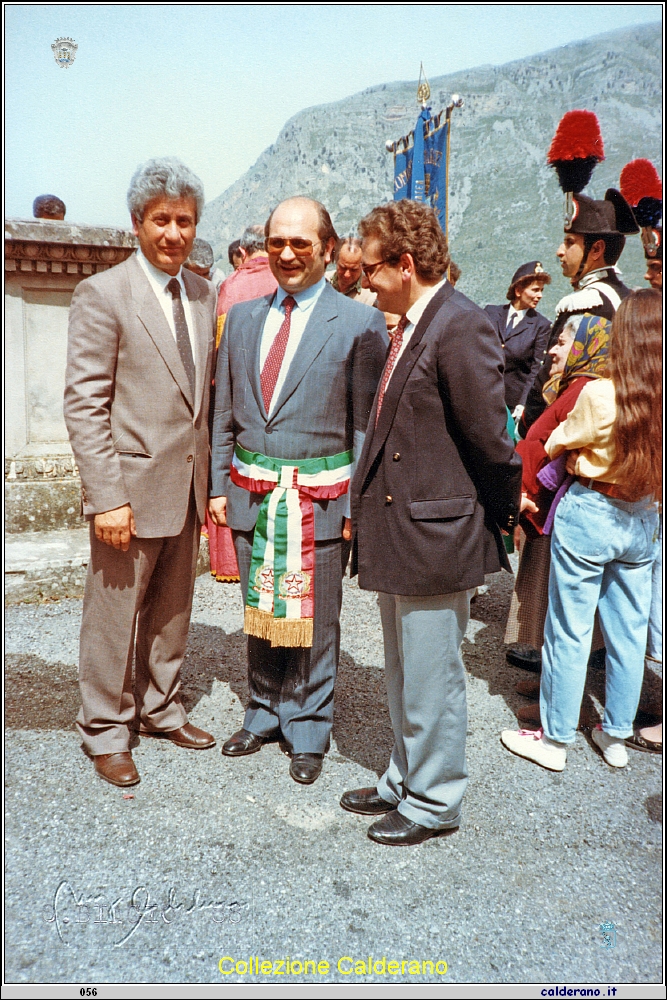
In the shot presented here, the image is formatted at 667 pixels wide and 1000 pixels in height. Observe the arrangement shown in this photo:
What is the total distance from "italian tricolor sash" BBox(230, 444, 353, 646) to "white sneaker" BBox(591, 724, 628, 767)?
51.9 inches

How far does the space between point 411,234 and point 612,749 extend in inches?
84.8

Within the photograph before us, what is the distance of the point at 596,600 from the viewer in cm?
281

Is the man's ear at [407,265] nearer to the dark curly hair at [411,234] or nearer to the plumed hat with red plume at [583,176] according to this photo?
the dark curly hair at [411,234]

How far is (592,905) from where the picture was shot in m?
2.10

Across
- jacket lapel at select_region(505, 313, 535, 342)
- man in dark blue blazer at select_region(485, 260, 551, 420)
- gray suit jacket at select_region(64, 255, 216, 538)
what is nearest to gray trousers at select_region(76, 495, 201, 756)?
gray suit jacket at select_region(64, 255, 216, 538)

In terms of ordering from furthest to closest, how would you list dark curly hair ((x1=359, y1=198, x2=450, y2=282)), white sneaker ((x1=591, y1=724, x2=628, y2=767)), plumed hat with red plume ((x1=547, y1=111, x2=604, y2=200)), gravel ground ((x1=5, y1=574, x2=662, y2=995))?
plumed hat with red plume ((x1=547, y1=111, x2=604, y2=200)) → white sneaker ((x1=591, y1=724, x2=628, y2=767)) → dark curly hair ((x1=359, y1=198, x2=450, y2=282)) → gravel ground ((x1=5, y1=574, x2=662, y2=995))

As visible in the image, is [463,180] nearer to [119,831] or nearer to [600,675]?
[600,675]

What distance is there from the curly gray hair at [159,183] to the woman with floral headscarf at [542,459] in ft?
5.36

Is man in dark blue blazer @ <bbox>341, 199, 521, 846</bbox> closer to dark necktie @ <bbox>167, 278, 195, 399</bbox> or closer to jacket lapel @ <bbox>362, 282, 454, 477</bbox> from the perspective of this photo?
jacket lapel @ <bbox>362, 282, 454, 477</bbox>

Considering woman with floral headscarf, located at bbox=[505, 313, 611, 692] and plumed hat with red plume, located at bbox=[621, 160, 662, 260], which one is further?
plumed hat with red plume, located at bbox=[621, 160, 662, 260]

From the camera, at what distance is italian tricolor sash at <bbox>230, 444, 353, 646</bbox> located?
262 centimetres

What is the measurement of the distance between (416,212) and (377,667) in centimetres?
236

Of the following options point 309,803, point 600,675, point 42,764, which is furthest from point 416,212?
point 600,675

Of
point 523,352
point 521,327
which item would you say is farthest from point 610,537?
point 521,327
